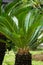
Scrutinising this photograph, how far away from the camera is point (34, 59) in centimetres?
1242

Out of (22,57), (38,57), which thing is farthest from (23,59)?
(38,57)

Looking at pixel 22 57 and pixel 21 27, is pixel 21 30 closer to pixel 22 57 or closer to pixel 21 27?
pixel 21 27

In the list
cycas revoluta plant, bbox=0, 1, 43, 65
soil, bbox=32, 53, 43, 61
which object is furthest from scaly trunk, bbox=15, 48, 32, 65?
soil, bbox=32, 53, 43, 61

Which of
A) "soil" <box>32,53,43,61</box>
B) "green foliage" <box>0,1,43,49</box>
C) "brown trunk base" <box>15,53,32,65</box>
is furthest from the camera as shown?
"soil" <box>32,53,43,61</box>

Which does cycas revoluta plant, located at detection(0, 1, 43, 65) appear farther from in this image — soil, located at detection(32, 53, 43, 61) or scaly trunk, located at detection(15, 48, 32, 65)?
soil, located at detection(32, 53, 43, 61)

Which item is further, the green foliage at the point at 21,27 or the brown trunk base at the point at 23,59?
the brown trunk base at the point at 23,59

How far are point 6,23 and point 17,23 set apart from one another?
0.34 m

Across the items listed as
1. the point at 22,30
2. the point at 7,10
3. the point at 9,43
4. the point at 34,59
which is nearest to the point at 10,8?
the point at 7,10

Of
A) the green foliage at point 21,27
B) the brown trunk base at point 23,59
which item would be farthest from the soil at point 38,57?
the brown trunk base at point 23,59

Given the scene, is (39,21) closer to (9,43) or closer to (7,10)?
(9,43)

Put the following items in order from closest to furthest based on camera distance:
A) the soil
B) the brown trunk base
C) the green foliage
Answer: the green foliage, the brown trunk base, the soil

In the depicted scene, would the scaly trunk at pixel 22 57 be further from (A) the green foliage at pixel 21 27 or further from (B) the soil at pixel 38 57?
(B) the soil at pixel 38 57

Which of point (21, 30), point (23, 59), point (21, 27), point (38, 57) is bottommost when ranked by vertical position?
point (23, 59)

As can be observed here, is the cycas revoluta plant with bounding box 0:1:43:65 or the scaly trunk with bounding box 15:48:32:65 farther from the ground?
the cycas revoluta plant with bounding box 0:1:43:65
